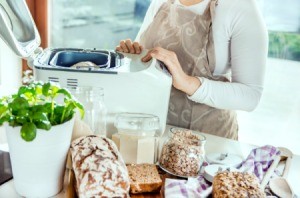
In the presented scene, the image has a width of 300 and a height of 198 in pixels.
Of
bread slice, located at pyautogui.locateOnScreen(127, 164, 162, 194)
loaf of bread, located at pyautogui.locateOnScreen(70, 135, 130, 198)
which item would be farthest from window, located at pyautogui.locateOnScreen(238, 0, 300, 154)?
loaf of bread, located at pyautogui.locateOnScreen(70, 135, 130, 198)

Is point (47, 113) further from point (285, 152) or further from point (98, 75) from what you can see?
point (285, 152)

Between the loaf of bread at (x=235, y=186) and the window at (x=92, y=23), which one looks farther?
A: the window at (x=92, y=23)

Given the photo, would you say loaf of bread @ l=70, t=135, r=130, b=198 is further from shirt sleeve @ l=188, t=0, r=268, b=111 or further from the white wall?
the white wall

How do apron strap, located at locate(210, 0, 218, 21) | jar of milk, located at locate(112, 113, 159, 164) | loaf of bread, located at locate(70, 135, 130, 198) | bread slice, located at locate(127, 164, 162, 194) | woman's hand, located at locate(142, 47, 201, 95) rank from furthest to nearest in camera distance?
apron strap, located at locate(210, 0, 218, 21) → woman's hand, located at locate(142, 47, 201, 95) → jar of milk, located at locate(112, 113, 159, 164) → bread slice, located at locate(127, 164, 162, 194) → loaf of bread, located at locate(70, 135, 130, 198)

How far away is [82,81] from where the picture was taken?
99cm

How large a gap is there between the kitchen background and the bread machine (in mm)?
1152

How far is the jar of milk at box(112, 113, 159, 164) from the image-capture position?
0.94 m

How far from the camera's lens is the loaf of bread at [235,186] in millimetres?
785

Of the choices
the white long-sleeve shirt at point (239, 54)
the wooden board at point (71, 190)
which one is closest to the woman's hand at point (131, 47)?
the white long-sleeve shirt at point (239, 54)

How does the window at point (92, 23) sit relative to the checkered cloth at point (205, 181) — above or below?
above

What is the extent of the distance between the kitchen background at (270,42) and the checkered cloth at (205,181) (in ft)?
4.39

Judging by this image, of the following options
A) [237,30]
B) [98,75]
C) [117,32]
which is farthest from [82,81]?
[117,32]

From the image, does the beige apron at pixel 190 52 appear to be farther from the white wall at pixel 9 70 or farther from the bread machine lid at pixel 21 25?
the white wall at pixel 9 70

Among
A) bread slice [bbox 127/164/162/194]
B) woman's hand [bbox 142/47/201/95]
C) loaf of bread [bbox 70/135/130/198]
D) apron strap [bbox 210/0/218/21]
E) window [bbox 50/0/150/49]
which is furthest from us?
window [bbox 50/0/150/49]
